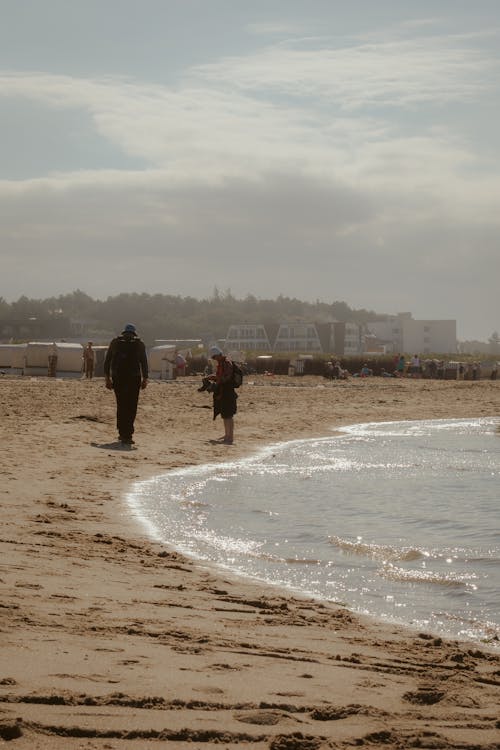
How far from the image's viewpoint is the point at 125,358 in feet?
46.6

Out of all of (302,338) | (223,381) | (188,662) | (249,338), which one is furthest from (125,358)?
(249,338)

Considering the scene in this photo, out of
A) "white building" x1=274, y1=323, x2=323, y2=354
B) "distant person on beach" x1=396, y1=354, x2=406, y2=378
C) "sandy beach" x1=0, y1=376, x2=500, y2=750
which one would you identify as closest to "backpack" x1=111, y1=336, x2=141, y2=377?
"sandy beach" x1=0, y1=376, x2=500, y2=750

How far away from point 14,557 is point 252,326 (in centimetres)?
13083

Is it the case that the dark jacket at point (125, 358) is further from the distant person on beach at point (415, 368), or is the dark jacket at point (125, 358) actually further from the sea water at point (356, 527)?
the distant person on beach at point (415, 368)

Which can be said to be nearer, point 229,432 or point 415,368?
point 229,432

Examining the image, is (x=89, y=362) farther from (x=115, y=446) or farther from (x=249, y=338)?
(x=249, y=338)

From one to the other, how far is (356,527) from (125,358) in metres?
6.00

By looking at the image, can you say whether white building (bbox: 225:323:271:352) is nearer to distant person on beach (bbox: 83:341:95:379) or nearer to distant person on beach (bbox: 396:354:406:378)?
distant person on beach (bbox: 396:354:406:378)

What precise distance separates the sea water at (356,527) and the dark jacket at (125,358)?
178 centimetres

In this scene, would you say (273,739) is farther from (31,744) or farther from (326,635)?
(326,635)

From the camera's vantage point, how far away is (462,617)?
5.66 m

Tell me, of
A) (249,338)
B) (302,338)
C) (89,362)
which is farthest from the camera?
(249,338)

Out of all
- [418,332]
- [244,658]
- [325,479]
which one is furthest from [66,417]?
[418,332]

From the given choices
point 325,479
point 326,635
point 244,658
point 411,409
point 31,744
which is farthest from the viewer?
point 411,409
